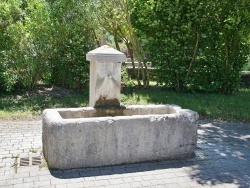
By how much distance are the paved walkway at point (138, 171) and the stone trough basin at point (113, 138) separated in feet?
0.46

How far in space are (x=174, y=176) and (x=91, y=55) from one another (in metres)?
2.44

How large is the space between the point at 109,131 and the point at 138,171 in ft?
2.47

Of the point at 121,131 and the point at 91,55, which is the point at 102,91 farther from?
the point at 121,131

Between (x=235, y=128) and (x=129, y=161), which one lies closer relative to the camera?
(x=129, y=161)

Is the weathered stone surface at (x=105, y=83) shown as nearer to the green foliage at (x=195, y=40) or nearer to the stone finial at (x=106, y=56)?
the stone finial at (x=106, y=56)

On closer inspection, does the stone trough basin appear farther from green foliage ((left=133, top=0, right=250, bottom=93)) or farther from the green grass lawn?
green foliage ((left=133, top=0, right=250, bottom=93))

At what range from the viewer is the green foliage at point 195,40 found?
10078 mm

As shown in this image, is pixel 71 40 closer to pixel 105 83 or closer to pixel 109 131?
pixel 105 83

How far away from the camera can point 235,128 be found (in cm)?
721

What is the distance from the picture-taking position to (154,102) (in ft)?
30.7

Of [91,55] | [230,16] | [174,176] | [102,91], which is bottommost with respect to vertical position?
[174,176]

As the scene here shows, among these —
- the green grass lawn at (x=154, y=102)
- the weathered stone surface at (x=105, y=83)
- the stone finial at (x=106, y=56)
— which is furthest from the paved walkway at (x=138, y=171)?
the green grass lawn at (x=154, y=102)

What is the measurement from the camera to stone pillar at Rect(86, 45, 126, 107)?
5113 millimetres

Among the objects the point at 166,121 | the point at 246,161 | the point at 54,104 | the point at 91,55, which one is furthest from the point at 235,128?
the point at 54,104
